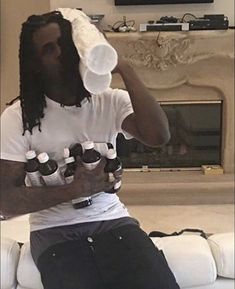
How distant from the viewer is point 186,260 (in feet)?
3.51

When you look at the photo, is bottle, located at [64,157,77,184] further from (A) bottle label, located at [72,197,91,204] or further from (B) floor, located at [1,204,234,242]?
(B) floor, located at [1,204,234,242]

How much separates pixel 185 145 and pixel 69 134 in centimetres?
179

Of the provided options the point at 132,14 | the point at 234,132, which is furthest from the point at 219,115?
the point at 132,14

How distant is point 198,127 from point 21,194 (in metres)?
1.87

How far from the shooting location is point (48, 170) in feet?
3.72

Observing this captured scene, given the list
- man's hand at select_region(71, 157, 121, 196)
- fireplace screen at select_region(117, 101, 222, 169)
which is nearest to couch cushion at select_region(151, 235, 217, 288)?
man's hand at select_region(71, 157, 121, 196)

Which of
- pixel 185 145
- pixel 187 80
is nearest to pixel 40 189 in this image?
pixel 187 80

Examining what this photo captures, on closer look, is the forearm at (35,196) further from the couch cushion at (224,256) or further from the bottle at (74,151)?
the couch cushion at (224,256)

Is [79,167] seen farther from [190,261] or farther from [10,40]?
[10,40]

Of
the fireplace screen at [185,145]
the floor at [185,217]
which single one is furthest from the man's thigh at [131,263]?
the fireplace screen at [185,145]

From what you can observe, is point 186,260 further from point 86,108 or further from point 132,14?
point 132,14

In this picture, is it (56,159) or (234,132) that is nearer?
(56,159)

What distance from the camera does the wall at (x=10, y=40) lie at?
2.54 metres

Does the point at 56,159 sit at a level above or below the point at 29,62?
below
